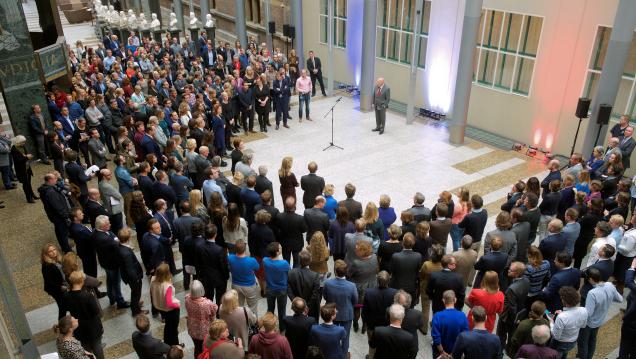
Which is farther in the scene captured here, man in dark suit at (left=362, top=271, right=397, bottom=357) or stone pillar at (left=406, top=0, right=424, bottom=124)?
stone pillar at (left=406, top=0, right=424, bottom=124)

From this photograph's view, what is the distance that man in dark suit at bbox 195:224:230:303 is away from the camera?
19.9 feet

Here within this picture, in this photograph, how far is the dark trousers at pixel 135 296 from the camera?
6562mm

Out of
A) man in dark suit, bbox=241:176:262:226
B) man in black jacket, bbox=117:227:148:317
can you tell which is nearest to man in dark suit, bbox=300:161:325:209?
man in dark suit, bbox=241:176:262:226

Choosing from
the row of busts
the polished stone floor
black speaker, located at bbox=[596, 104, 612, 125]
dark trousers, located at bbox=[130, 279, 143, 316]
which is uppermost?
the row of busts

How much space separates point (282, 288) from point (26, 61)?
9150mm

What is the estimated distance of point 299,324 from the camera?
4.92 m

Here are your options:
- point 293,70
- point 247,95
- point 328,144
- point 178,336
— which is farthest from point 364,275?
point 293,70

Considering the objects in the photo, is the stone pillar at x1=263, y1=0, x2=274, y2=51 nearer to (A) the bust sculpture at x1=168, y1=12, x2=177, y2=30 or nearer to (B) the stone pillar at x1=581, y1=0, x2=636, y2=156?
(A) the bust sculpture at x1=168, y1=12, x2=177, y2=30

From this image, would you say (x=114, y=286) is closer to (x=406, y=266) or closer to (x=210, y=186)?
(x=210, y=186)

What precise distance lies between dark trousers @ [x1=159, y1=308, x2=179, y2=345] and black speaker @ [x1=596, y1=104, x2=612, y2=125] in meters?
8.83

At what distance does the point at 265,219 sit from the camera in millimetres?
6543

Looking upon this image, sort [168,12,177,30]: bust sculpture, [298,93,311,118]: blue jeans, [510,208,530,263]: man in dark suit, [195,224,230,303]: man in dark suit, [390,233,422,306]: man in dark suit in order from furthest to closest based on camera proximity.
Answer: [168,12,177,30]: bust sculpture, [298,93,311,118]: blue jeans, [510,208,530,263]: man in dark suit, [195,224,230,303]: man in dark suit, [390,233,422,306]: man in dark suit

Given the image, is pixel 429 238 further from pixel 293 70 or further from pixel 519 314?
pixel 293 70

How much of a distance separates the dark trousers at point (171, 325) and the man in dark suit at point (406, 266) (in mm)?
2575
